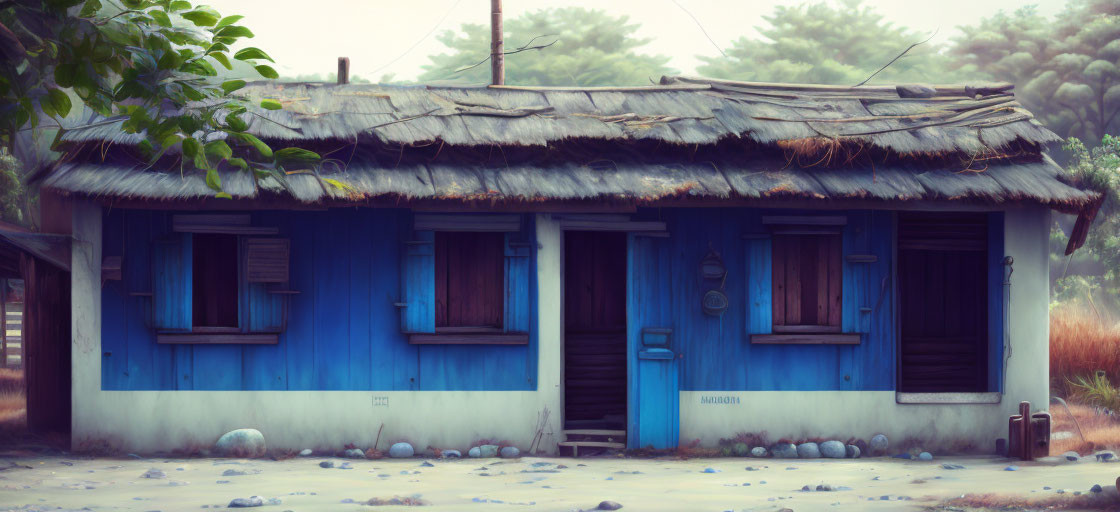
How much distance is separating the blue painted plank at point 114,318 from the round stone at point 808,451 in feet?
19.8

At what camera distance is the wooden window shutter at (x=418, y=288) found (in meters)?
9.49

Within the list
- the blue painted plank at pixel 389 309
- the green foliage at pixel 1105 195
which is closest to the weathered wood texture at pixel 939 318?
the green foliage at pixel 1105 195

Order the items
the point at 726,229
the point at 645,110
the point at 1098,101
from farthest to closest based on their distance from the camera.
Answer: the point at 1098,101 → the point at 645,110 → the point at 726,229

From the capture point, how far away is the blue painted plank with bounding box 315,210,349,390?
9.58m

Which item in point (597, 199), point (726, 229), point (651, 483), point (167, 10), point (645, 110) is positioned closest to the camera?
point (167, 10)

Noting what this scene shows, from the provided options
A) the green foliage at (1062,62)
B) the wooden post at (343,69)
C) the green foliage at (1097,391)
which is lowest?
the green foliage at (1097,391)

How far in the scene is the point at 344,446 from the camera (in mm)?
9516

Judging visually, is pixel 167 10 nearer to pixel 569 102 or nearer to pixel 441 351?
pixel 441 351

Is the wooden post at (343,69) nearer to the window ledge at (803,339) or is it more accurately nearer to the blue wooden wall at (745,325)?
the blue wooden wall at (745,325)

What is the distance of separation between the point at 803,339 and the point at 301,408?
4578 millimetres

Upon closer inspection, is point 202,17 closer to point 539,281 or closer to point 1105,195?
point 539,281

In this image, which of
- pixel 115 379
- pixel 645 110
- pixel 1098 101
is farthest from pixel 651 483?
pixel 1098 101

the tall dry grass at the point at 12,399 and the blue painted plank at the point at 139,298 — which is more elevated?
the blue painted plank at the point at 139,298

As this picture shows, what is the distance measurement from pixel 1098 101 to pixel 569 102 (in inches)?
967
